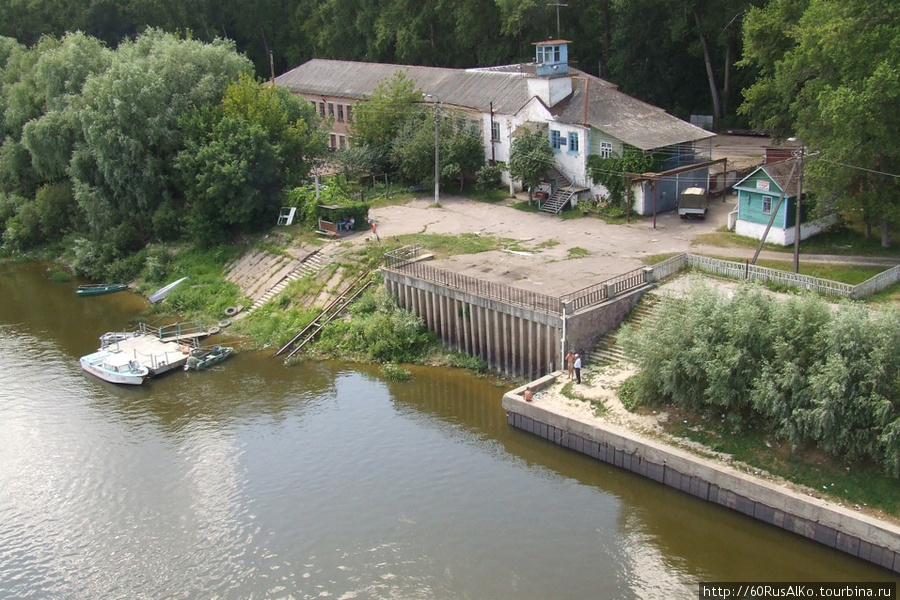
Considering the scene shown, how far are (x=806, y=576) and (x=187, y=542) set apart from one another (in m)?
16.7

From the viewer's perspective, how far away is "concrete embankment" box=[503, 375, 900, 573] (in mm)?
22797

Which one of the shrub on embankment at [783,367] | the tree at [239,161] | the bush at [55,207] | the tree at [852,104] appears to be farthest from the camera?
the bush at [55,207]

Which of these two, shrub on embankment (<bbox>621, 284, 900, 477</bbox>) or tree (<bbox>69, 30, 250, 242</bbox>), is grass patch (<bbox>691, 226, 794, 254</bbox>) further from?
tree (<bbox>69, 30, 250, 242</bbox>)

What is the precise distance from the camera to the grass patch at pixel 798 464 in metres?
23.5

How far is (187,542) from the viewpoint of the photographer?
25.3 metres

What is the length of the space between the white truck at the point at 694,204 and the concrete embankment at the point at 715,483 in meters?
16.6

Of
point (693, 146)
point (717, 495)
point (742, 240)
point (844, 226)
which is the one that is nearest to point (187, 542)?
point (717, 495)

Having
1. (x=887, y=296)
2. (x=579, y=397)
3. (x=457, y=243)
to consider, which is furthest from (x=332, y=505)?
(x=887, y=296)

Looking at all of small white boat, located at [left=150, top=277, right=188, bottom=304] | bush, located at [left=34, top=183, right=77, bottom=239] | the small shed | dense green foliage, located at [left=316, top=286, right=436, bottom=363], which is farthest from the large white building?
bush, located at [left=34, top=183, right=77, bottom=239]

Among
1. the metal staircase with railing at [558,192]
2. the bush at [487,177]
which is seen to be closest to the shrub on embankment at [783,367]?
the metal staircase with railing at [558,192]

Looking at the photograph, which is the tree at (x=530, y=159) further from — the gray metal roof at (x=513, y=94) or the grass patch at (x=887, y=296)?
the grass patch at (x=887, y=296)

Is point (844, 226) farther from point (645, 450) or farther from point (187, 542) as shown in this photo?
point (187, 542)

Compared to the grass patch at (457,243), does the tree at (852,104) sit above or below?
above

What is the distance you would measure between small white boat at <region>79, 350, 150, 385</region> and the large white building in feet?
78.4
